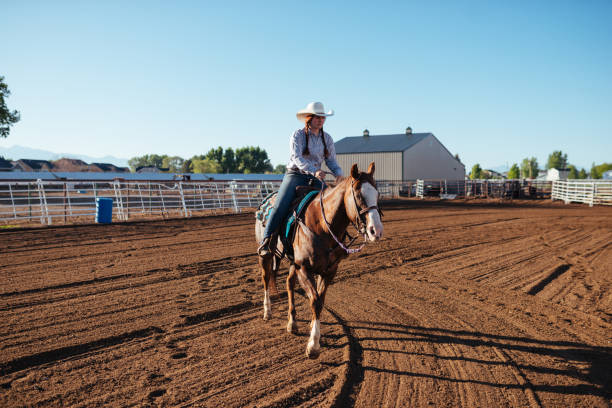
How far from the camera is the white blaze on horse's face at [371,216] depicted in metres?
3.38

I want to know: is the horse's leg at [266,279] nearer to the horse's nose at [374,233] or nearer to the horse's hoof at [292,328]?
the horse's hoof at [292,328]

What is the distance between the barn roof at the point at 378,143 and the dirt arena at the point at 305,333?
124ft

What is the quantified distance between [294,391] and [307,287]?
3.49ft

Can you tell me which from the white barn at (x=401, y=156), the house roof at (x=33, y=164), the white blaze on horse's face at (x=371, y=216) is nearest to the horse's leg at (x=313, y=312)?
the white blaze on horse's face at (x=371, y=216)

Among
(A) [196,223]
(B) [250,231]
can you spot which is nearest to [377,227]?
(B) [250,231]

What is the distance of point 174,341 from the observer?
4129mm

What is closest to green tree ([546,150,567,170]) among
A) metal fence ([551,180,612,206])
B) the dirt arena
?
metal fence ([551,180,612,206])

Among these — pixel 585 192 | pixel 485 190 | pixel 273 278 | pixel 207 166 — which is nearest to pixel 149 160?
pixel 207 166

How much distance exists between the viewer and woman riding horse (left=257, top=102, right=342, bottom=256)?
4469 millimetres

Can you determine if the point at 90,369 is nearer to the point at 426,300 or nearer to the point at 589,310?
the point at 426,300

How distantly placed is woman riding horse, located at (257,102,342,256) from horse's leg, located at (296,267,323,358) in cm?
73

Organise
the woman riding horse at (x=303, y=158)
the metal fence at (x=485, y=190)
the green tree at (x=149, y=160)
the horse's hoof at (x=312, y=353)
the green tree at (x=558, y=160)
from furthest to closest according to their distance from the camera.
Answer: the green tree at (x=149, y=160) < the green tree at (x=558, y=160) < the metal fence at (x=485, y=190) < the woman riding horse at (x=303, y=158) < the horse's hoof at (x=312, y=353)

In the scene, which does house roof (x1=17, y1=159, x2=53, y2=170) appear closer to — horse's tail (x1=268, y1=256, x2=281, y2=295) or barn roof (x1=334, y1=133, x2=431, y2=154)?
barn roof (x1=334, y1=133, x2=431, y2=154)

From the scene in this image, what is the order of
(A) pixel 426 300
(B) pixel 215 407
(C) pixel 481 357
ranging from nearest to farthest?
(B) pixel 215 407, (C) pixel 481 357, (A) pixel 426 300
